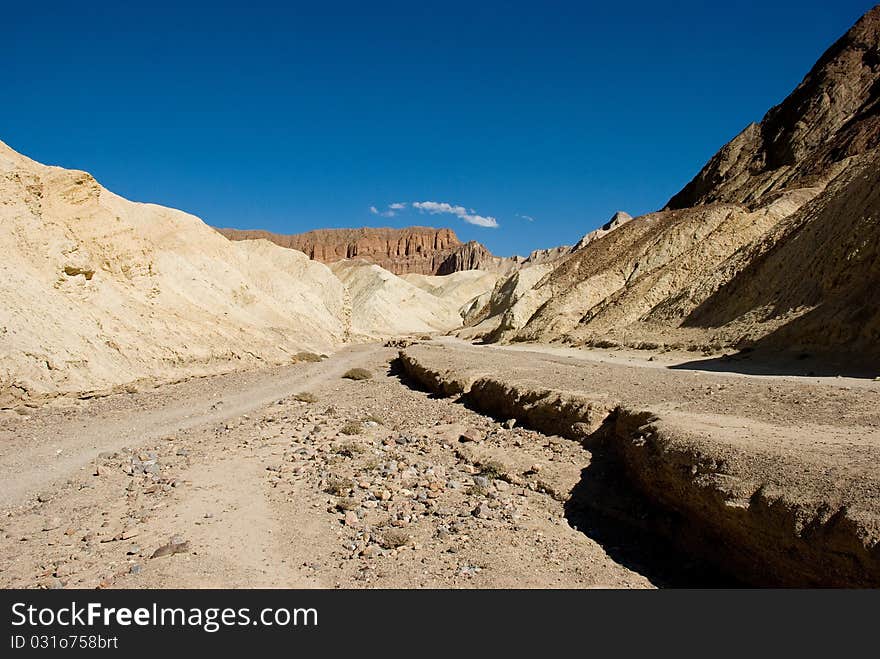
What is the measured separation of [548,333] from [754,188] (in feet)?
74.8

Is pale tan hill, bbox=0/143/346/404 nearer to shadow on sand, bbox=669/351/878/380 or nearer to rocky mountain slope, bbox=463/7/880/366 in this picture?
rocky mountain slope, bbox=463/7/880/366

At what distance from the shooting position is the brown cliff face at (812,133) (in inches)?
1535

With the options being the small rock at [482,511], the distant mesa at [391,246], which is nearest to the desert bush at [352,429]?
the small rock at [482,511]

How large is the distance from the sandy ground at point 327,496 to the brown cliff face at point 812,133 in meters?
35.6

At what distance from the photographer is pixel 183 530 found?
725cm

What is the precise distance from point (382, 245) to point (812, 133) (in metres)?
153

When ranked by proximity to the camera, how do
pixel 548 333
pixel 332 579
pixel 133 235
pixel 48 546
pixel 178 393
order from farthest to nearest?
pixel 548 333 < pixel 133 235 < pixel 178 393 < pixel 48 546 < pixel 332 579

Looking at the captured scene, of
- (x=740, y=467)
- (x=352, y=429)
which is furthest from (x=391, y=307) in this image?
(x=740, y=467)

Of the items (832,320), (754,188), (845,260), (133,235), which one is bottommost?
(832,320)

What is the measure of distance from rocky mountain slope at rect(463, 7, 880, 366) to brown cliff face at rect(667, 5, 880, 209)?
132 mm

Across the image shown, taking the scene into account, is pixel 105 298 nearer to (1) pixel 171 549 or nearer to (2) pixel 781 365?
(1) pixel 171 549

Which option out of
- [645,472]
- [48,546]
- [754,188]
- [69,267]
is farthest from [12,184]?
[754,188]

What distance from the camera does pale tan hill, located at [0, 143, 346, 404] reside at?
16484 millimetres

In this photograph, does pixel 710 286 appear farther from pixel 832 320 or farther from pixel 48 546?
pixel 48 546
